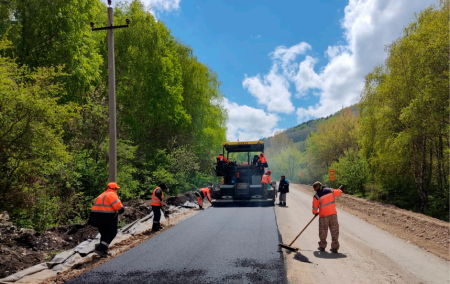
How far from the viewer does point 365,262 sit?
6.29 meters

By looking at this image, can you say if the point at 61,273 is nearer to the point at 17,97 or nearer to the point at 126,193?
the point at 17,97

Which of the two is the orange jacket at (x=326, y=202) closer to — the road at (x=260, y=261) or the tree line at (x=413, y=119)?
the road at (x=260, y=261)

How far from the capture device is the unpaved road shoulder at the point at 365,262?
5344 mm

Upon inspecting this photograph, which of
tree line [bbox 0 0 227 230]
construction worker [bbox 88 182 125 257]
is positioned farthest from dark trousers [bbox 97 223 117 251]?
tree line [bbox 0 0 227 230]

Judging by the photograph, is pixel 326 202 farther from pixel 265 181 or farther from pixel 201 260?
pixel 265 181

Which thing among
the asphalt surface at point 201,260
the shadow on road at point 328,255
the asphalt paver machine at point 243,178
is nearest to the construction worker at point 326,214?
the shadow on road at point 328,255

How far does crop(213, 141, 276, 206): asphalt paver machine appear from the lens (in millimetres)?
15938

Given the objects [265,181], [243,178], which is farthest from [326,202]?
[243,178]

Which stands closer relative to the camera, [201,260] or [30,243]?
[201,260]

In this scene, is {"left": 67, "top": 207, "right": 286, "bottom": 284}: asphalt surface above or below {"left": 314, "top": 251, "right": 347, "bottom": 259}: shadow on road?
above

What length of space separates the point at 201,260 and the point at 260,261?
1.07m

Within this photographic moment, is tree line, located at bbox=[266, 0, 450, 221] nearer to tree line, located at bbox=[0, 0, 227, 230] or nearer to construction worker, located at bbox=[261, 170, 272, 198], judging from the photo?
construction worker, located at bbox=[261, 170, 272, 198]

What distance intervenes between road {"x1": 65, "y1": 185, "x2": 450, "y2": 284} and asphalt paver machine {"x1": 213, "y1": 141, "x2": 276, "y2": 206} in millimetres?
6620

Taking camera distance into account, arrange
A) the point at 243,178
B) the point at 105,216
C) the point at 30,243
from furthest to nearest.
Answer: the point at 243,178 < the point at 30,243 < the point at 105,216
